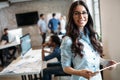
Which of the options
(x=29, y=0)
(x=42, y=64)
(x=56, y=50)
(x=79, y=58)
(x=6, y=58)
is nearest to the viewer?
(x=79, y=58)

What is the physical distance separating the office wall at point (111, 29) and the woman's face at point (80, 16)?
1128 millimetres

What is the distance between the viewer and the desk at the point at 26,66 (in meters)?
3.34

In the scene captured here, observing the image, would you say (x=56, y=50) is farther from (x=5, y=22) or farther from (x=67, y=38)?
(x=5, y=22)

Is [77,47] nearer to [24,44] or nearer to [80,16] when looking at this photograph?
[80,16]

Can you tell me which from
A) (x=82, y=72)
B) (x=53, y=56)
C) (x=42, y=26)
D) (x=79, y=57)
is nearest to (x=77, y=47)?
(x=79, y=57)

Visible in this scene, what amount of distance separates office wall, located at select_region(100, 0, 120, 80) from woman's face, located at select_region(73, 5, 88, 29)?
3.70 feet

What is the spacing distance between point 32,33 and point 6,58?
2.91 meters

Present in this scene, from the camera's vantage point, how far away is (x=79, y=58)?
167 cm

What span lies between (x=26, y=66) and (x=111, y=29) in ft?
5.23

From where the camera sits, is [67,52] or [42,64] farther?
[42,64]

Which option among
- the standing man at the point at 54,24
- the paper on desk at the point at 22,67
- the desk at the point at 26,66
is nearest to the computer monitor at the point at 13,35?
the desk at the point at 26,66

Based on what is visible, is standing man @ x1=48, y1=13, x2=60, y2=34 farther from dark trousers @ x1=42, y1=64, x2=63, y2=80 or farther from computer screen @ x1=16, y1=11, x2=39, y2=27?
dark trousers @ x1=42, y1=64, x2=63, y2=80

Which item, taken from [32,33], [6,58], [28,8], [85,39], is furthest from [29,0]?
[85,39]

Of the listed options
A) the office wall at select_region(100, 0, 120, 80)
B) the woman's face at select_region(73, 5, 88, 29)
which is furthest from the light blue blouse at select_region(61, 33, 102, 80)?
the office wall at select_region(100, 0, 120, 80)
